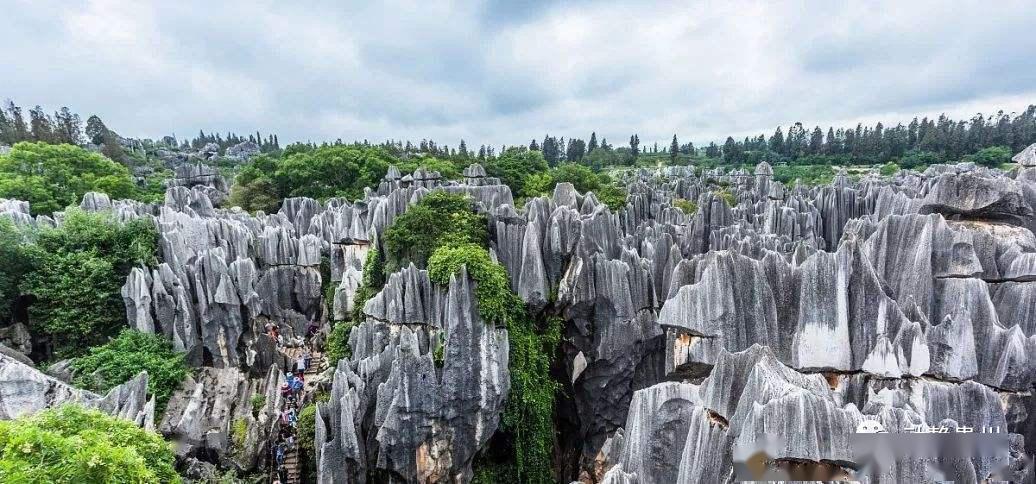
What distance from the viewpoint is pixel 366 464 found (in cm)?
1397

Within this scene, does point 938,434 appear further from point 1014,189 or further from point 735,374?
point 1014,189

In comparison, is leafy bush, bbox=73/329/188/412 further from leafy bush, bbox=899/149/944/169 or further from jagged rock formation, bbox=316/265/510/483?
leafy bush, bbox=899/149/944/169

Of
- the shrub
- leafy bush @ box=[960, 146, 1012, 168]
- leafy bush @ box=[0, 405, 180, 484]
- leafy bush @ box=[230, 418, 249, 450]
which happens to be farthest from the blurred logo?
leafy bush @ box=[960, 146, 1012, 168]

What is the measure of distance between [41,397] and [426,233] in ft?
36.6

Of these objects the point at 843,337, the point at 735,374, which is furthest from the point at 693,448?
the point at 843,337

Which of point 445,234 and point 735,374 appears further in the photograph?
point 445,234

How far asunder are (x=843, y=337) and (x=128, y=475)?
13.8 meters

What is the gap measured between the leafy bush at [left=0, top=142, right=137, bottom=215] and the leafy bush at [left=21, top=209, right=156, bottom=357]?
476 inches

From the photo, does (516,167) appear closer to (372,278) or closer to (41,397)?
(372,278)

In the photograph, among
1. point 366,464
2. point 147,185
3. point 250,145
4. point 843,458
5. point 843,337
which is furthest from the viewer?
point 250,145

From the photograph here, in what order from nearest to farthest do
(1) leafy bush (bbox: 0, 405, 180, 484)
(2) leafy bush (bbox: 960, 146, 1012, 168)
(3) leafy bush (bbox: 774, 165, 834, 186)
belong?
1. (1) leafy bush (bbox: 0, 405, 180, 484)
2. (2) leafy bush (bbox: 960, 146, 1012, 168)
3. (3) leafy bush (bbox: 774, 165, 834, 186)

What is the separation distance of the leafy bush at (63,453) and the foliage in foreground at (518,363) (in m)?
8.38

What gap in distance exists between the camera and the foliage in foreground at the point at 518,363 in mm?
14367

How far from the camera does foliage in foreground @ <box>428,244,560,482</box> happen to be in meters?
14.4
